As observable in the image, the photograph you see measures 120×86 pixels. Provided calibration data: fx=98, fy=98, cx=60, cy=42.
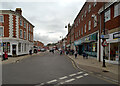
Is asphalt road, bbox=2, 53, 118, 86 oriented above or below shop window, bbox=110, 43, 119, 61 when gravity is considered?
below

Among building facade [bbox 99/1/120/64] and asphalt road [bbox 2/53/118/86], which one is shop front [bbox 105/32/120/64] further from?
asphalt road [bbox 2/53/118/86]

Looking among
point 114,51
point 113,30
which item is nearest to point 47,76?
point 114,51

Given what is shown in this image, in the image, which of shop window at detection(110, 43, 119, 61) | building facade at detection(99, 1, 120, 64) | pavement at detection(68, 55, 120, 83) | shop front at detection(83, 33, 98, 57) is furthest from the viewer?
shop front at detection(83, 33, 98, 57)

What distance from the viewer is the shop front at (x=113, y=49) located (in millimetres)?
10762

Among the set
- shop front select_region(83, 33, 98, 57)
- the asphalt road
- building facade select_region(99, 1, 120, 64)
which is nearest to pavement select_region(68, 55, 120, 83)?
the asphalt road

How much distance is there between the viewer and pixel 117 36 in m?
10.5

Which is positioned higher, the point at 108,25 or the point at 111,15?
the point at 111,15

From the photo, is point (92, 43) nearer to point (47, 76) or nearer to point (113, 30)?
point (113, 30)

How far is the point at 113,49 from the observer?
456 inches

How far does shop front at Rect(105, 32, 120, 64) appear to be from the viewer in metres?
10.8

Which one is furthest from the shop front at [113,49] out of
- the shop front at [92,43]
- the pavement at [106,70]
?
the shop front at [92,43]

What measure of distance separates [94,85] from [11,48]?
789 inches

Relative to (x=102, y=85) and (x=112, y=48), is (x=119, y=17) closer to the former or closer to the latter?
(x=112, y=48)

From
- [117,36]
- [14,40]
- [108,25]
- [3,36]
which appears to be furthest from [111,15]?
[3,36]
